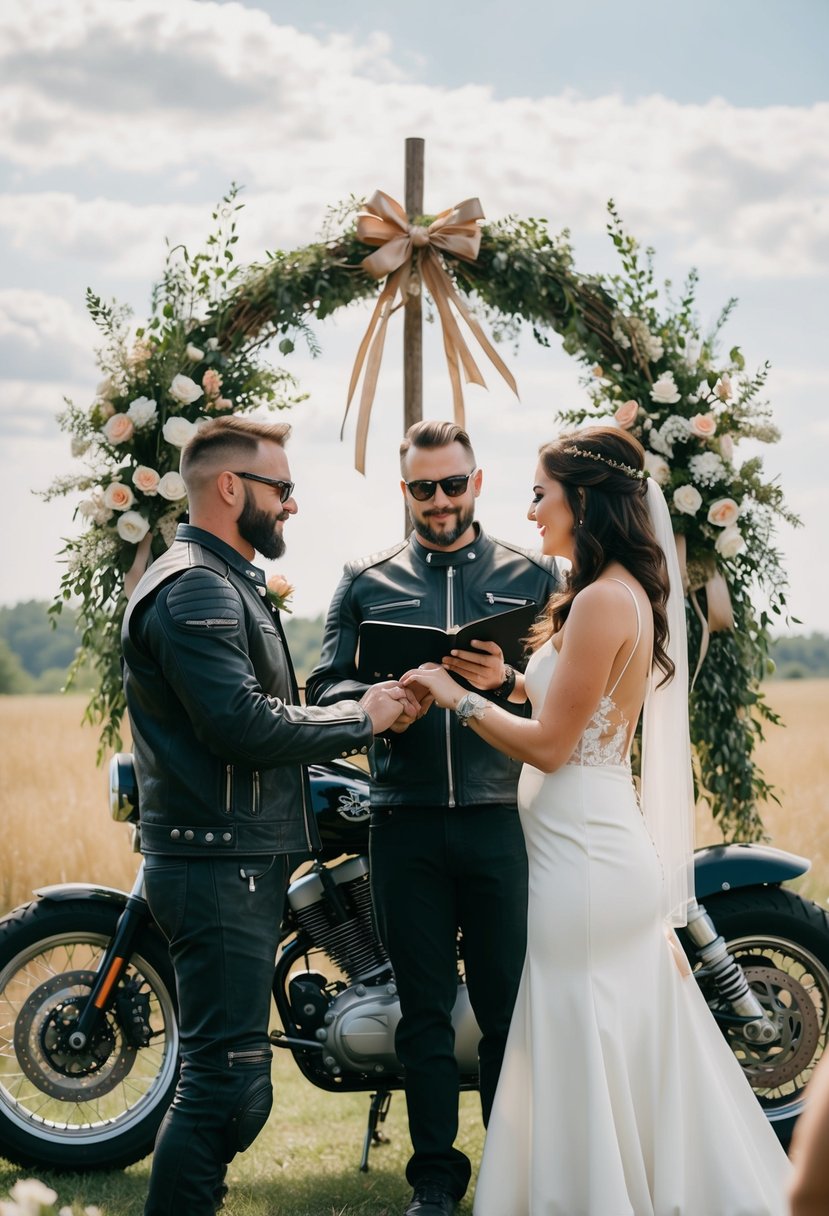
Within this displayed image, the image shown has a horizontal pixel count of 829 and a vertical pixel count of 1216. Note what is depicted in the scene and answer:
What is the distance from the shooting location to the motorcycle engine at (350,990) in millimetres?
4035

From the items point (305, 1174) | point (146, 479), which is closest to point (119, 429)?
point (146, 479)

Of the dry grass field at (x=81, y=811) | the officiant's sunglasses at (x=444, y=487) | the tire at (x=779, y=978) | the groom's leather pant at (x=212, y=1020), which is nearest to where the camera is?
the groom's leather pant at (x=212, y=1020)

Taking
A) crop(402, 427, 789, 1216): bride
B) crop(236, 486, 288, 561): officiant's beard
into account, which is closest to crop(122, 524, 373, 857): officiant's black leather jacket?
crop(236, 486, 288, 561): officiant's beard

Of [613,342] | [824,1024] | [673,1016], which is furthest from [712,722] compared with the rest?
[673,1016]

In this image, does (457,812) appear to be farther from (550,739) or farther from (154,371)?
(154,371)

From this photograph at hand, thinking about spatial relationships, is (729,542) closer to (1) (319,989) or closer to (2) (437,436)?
(2) (437,436)

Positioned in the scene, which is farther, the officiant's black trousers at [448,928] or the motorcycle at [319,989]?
the motorcycle at [319,989]

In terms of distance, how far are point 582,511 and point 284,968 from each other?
6.21ft

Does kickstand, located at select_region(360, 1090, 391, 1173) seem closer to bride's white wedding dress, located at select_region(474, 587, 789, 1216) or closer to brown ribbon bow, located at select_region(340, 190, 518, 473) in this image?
bride's white wedding dress, located at select_region(474, 587, 789, 1216)

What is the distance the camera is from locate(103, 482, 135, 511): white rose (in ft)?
15.7

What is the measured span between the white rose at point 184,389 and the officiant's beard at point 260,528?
150 cm

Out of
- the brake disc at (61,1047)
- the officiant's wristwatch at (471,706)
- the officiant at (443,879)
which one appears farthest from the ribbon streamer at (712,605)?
the brake disc at (61,1047)

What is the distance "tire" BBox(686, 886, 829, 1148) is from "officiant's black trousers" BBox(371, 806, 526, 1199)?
93 cm

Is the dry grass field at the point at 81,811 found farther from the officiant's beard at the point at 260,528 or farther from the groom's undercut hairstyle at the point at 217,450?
the groom's undercut hairstyle at the point at 217,450
